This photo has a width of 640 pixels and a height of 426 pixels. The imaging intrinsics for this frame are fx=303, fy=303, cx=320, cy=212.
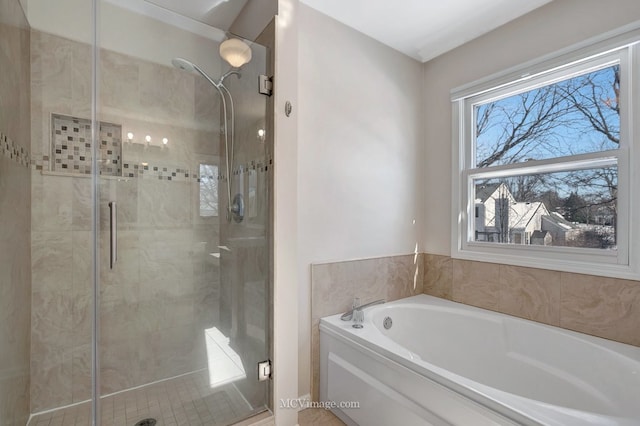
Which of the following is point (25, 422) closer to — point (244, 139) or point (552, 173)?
point (244, 139)

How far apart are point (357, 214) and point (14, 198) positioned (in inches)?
71.4

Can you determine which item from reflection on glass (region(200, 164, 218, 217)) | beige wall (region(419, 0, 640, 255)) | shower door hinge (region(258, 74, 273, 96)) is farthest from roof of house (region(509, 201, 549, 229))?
reflection on glass (region(200, 164, 218, 217))

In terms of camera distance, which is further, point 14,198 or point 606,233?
point 606,233

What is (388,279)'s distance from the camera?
2.33m

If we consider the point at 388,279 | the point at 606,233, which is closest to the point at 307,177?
the point at 388,279

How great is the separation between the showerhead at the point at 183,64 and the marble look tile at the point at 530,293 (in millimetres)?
2378

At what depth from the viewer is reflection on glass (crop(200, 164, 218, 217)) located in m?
1.82

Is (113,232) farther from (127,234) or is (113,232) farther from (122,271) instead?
(122,271)

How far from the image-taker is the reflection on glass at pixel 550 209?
1.72 meters

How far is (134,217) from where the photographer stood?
169cm

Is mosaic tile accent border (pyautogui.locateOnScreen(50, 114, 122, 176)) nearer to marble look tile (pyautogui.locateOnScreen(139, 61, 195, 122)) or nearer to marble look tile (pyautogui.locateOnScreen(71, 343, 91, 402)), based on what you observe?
marble look tile (pyautogui.locateOnScreen(139, 61, 195, 122))

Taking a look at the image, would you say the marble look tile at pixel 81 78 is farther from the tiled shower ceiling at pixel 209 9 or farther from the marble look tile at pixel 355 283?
the marble look tile at pixel 355 283

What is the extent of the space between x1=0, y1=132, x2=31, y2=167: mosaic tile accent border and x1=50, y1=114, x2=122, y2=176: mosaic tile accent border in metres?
0.12

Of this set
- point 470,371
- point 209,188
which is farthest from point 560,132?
point 209,188
